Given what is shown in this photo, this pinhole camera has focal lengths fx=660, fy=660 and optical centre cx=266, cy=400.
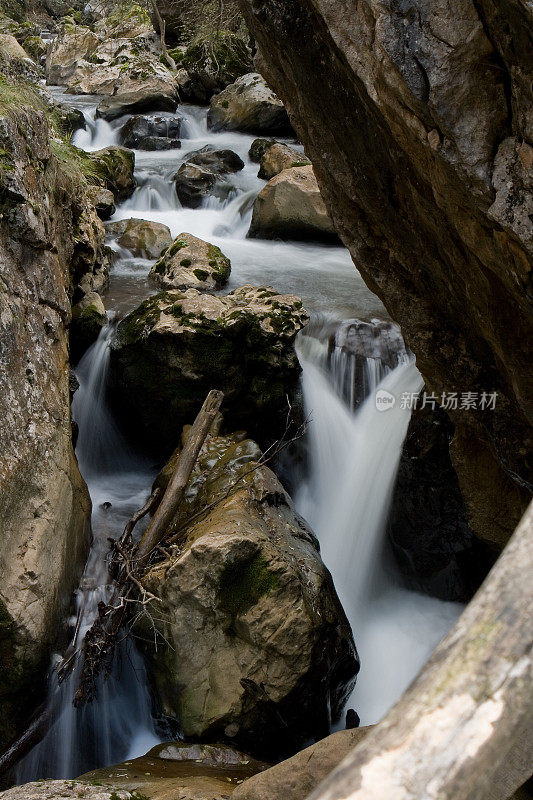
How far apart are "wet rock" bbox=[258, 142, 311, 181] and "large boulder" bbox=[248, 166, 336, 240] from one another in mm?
1530

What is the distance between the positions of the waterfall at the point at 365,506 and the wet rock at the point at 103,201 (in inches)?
185

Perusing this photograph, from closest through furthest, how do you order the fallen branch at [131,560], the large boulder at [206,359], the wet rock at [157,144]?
the fallen branch at [131,560]
the large boulder at [206,359]
the wet rock at [157,144]

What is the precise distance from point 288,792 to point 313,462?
406cm

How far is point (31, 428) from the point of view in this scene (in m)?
4.41

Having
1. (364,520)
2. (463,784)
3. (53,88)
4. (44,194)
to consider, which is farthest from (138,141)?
(463,784)

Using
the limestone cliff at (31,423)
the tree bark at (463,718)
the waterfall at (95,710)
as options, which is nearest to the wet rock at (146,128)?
the limestone cliff at (31,423)

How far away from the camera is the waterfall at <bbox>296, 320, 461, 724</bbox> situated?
5156mm

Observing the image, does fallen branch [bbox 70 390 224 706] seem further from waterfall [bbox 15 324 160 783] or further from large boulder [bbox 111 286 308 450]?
large boulder [bbox 111 286 308 450]

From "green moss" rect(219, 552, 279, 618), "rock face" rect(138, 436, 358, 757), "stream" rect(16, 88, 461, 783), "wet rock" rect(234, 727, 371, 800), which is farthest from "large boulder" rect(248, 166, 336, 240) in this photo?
"wet rock" rect(234, 727, 371, 800)

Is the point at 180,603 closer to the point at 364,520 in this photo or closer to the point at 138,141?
the point at 364,520

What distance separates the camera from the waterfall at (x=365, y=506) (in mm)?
5156

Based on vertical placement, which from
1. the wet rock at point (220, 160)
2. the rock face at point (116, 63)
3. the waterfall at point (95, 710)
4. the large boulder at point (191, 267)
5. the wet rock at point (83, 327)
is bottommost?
the waterfall at point (95, 710)

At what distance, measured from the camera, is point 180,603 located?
421cm

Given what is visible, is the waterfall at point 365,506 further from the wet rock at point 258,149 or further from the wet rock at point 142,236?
the wet rock at point 258,149
